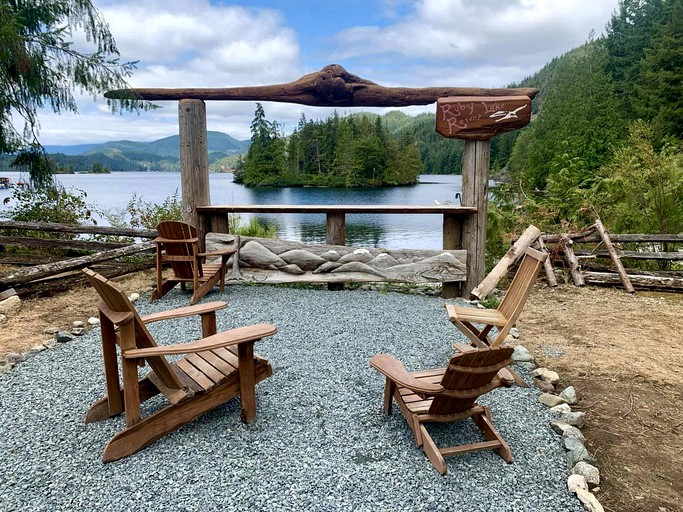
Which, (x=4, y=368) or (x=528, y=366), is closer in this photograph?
(x=4, y=368)

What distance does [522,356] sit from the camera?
404 centimetres

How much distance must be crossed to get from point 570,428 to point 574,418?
0.18 m

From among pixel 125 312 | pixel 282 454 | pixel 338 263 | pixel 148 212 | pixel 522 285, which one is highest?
pixel 148 212

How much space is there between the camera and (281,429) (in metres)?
2.76

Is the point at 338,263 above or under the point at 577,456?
above

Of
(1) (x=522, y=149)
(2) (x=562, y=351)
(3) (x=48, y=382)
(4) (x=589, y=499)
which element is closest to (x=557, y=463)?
(4) (x=589, y=499)

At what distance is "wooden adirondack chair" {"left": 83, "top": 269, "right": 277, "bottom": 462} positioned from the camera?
95.3 inches

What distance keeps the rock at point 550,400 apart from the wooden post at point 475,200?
310 centimetres

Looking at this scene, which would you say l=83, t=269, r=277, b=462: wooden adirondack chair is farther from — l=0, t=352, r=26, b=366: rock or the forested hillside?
the forested hillside

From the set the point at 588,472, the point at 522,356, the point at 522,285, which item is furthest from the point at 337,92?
the point at 588,472

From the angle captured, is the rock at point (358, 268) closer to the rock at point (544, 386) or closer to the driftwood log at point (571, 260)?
the rock at point (544, 386)

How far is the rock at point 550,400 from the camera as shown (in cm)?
321

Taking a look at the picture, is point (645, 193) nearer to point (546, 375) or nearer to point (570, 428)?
point (546, 375)

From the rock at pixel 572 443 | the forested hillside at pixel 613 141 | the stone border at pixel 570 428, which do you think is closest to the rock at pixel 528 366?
the stone border at pixel 570 428
